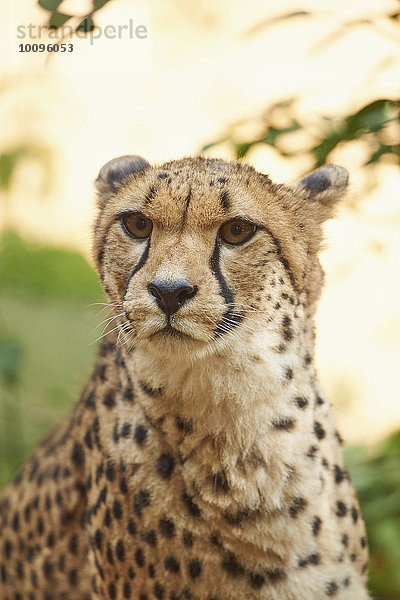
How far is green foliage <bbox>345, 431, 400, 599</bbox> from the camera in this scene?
9.84ft

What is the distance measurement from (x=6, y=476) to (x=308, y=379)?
7.25ft

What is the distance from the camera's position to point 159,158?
4211 mm

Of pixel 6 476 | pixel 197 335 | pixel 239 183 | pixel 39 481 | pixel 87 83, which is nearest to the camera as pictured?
pixel 197 335

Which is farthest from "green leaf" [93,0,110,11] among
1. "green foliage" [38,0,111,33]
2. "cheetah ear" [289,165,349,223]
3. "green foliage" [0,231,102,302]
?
"green foliage" [0,231,102,302]

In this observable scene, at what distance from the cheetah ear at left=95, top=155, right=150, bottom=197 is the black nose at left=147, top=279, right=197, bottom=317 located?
498 mm

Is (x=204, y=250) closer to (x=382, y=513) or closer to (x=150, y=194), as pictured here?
(x=150, y=194)

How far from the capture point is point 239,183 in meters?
1.92

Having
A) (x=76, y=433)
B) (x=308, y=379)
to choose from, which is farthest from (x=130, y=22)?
(x=308, y=379)

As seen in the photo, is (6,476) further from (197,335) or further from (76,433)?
(197,335)

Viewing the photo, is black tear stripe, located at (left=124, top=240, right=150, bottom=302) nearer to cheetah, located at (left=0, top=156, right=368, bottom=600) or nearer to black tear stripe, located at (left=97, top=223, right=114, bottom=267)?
cheetah, located at (left=0, top=156, right=368, bottom=600)

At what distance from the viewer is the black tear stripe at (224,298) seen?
69.7 inches

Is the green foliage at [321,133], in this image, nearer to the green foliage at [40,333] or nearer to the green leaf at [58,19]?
the green leaf at [58,19]

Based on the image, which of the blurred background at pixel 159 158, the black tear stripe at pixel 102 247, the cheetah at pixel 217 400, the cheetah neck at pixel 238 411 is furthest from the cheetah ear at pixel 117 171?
the blurred background at pixel 159 158

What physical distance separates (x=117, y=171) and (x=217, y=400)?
0.63 meters
